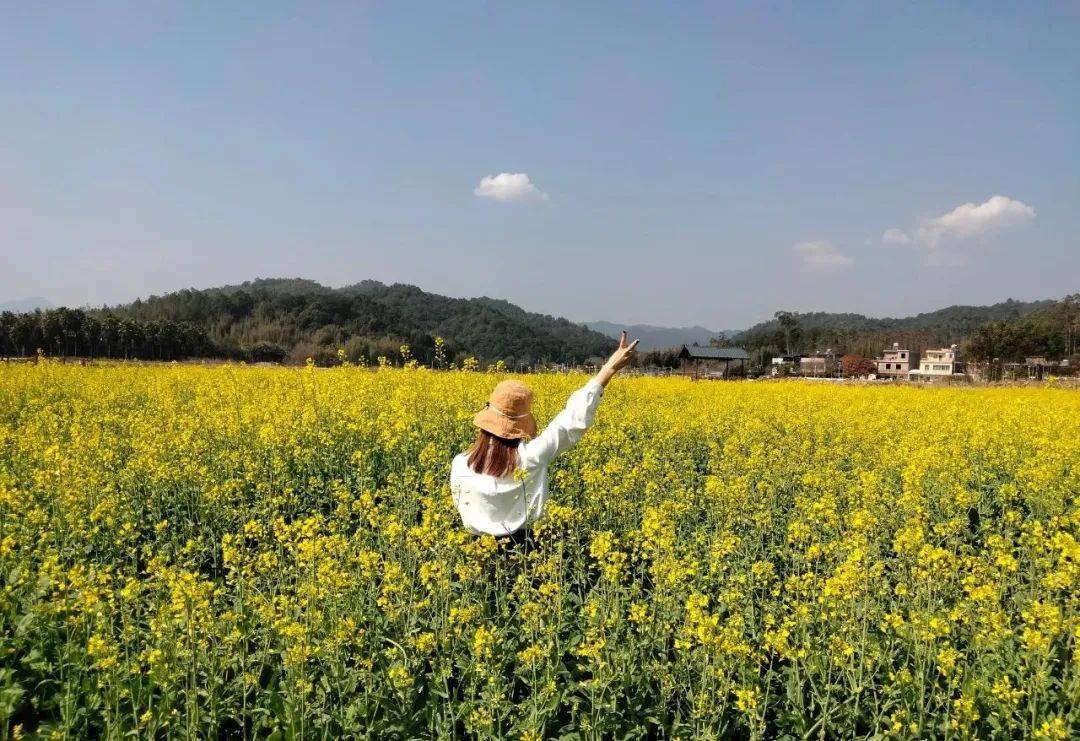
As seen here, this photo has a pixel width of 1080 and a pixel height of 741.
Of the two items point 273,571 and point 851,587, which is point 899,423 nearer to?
point 851,587

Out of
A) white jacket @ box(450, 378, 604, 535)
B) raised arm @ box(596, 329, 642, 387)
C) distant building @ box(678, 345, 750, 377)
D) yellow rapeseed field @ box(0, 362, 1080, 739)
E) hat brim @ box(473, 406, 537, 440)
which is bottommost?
yellow rapeseed field @ box(0, 362, 1080, 739)

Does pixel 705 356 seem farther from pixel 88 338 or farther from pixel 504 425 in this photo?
pixel 88 338

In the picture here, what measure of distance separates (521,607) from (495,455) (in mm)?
1369

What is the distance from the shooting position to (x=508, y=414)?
4.80 m

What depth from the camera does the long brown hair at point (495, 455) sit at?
4.77 m

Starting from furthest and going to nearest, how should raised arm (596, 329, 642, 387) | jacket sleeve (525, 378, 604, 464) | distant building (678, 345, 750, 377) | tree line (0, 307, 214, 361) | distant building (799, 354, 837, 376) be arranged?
distant building (799, 354, 837, 376), tree line (0, 307, 214, 361), distant building (678, 345, 750, 377), raised arm (596, 329, 642, 387), jacket sleeve (525, 378, 604, 464)

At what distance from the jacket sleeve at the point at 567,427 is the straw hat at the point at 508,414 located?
0.15 m

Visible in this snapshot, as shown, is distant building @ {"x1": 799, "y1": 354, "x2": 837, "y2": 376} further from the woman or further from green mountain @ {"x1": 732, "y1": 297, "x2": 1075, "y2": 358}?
the woman

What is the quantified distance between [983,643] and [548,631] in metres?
2.35

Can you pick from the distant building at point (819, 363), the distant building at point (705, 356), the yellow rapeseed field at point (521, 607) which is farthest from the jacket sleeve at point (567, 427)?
the distant building at point (819, 363)

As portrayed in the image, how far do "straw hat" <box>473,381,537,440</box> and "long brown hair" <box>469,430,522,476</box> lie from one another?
0.07m

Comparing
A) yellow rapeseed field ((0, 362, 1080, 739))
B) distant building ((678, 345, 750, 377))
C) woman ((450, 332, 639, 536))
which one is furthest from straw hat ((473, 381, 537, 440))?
distant building ((678, 345, 750, 377))

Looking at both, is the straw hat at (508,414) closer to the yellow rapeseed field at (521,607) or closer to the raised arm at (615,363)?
the raised arm at (615,363)

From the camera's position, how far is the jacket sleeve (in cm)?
468
